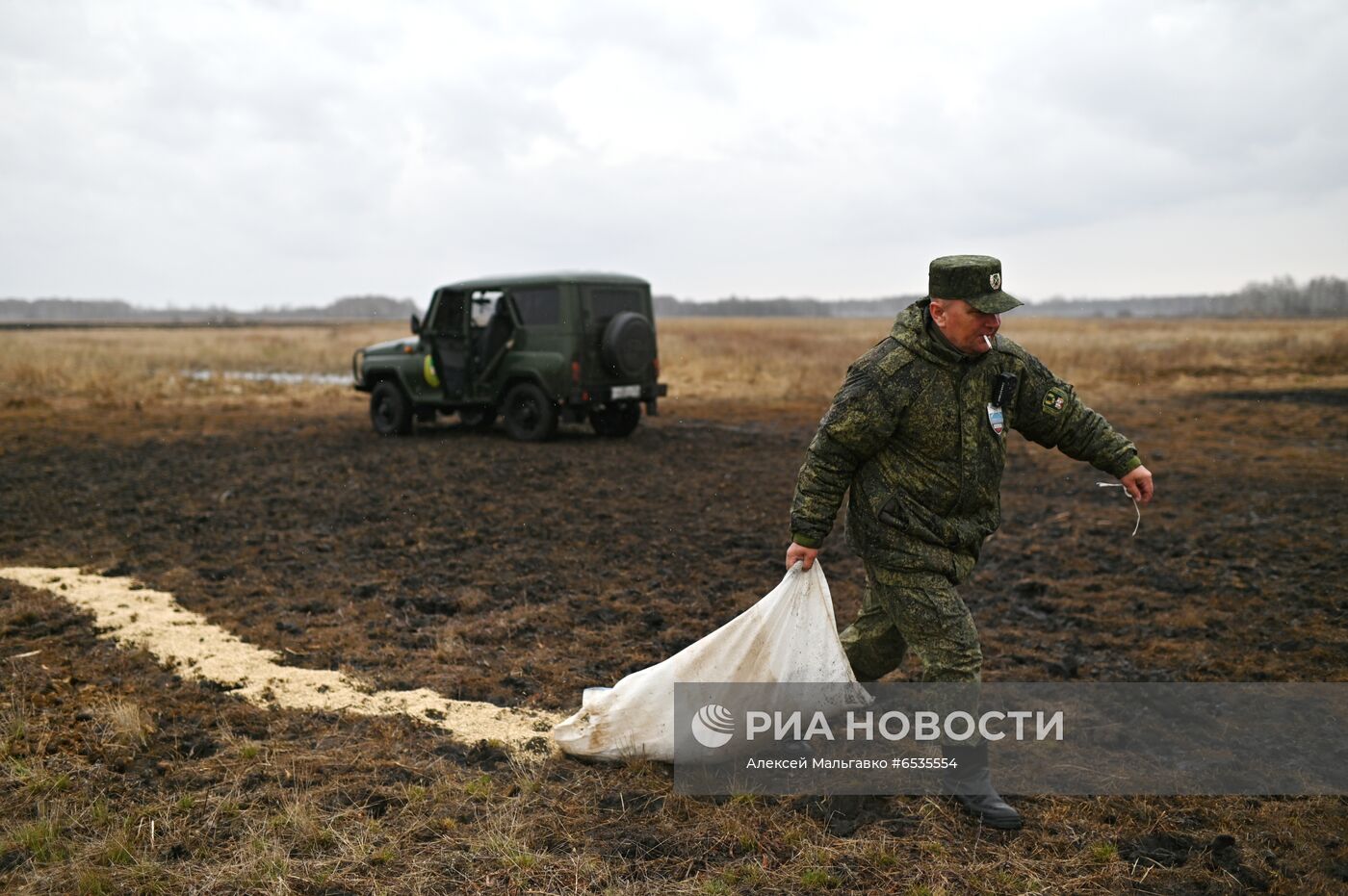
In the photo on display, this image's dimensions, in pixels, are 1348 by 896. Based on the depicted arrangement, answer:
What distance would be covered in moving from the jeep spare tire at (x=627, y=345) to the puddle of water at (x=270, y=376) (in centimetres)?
1406

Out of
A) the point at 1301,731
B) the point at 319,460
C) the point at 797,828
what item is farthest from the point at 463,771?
the point at 319,460

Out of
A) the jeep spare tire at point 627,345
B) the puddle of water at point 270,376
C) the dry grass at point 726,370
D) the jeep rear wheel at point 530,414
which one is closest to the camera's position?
the jeep spare tire at point 627,345

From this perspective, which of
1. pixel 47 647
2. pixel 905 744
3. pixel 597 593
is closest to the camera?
pixel 905 744

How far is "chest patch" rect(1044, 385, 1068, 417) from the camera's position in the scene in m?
3.26

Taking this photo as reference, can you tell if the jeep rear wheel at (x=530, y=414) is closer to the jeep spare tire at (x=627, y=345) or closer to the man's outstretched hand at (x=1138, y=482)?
the jeep spare tire at (x=627, y=345)

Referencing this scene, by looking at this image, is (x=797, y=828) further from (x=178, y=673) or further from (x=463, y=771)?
(x=178, y=673)

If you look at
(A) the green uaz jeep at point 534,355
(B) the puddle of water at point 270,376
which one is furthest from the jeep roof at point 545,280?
(B) the puddle of water at point 270,376

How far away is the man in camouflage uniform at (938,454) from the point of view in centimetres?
308

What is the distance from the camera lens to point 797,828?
10.2ft

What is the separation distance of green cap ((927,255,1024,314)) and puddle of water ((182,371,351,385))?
2271 centimetres

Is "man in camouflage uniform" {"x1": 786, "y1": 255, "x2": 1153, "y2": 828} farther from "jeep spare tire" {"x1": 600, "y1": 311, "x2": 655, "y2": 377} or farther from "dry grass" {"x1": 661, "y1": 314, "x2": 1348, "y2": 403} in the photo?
"dry grass" {"x1": 661, "y1": 314, "x2": 1348, "y2": 403}

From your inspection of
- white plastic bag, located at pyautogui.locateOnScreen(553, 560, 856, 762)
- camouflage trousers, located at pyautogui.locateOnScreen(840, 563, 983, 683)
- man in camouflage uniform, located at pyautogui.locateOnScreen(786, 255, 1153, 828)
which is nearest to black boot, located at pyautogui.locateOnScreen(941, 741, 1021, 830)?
man in camouflage uniform, located at pyautogui.locateOnScreen(786, 255, 1153, 828)

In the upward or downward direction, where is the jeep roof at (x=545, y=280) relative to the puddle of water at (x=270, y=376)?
upward

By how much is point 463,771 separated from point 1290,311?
12870 cm
